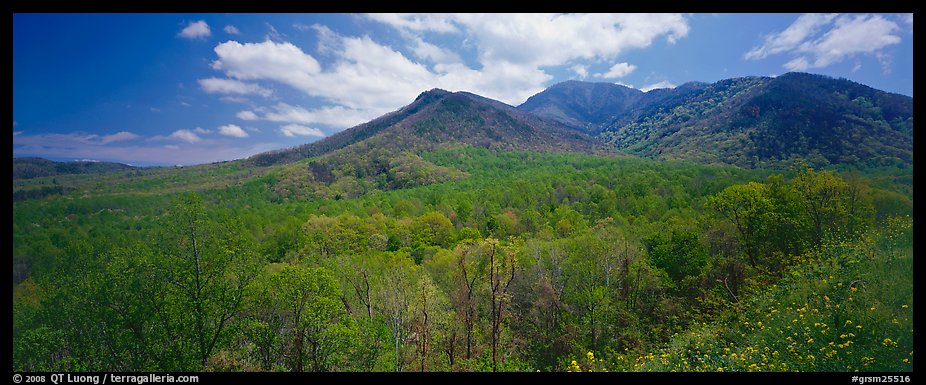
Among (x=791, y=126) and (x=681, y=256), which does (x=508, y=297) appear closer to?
(x=681, y=256)

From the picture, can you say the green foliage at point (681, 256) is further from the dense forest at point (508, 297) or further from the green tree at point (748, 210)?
the green tree at point (748, 210)

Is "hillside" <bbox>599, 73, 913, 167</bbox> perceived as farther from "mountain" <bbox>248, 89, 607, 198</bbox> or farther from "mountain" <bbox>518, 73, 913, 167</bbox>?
"mountain" <bbox>248, 89, 607, 198</bbox>

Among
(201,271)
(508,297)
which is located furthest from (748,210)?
(201,271)

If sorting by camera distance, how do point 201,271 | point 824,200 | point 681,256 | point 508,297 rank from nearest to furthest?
point 201,271, point 508,297, point 824,200, point 681,256
